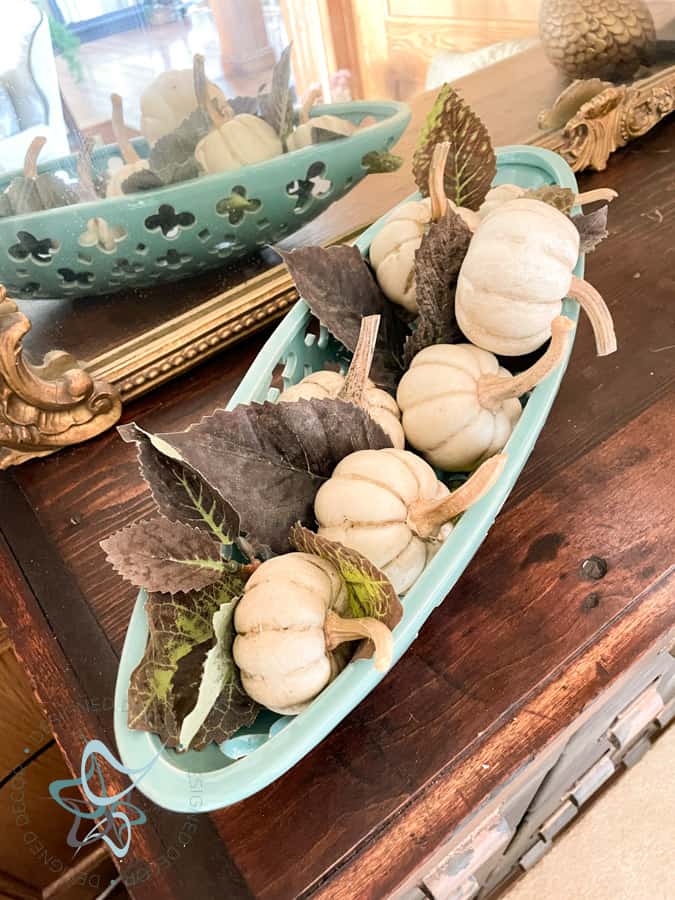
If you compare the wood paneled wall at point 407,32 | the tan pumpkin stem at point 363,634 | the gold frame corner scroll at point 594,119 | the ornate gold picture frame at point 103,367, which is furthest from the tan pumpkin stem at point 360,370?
the gold frame corner scroll at point 594,119

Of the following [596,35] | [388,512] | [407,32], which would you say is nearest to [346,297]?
[388,512]

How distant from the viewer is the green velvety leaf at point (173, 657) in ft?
0.83

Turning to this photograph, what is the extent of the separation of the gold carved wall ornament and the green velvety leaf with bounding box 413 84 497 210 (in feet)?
0.81

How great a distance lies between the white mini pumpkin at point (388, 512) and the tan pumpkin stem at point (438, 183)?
14 cm

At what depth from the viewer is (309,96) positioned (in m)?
0.52

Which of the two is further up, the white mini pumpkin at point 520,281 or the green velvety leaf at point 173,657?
the white mini pumpkin at point 520,281

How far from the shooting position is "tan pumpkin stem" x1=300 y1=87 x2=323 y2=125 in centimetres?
51

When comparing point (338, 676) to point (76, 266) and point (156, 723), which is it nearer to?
point (156, 723)

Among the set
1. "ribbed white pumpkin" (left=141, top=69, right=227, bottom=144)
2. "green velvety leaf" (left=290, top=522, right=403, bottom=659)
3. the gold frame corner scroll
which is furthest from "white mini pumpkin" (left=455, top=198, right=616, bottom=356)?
the gold frame corner scroll

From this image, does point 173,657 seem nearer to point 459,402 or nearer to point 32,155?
point 459,402

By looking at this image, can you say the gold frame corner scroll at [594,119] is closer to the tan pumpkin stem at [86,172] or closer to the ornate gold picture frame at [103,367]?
the ornate gold picture frame at [103,367]

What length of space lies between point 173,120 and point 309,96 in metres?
0.11

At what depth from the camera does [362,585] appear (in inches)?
10.0

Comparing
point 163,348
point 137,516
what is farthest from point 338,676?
point 163,348
